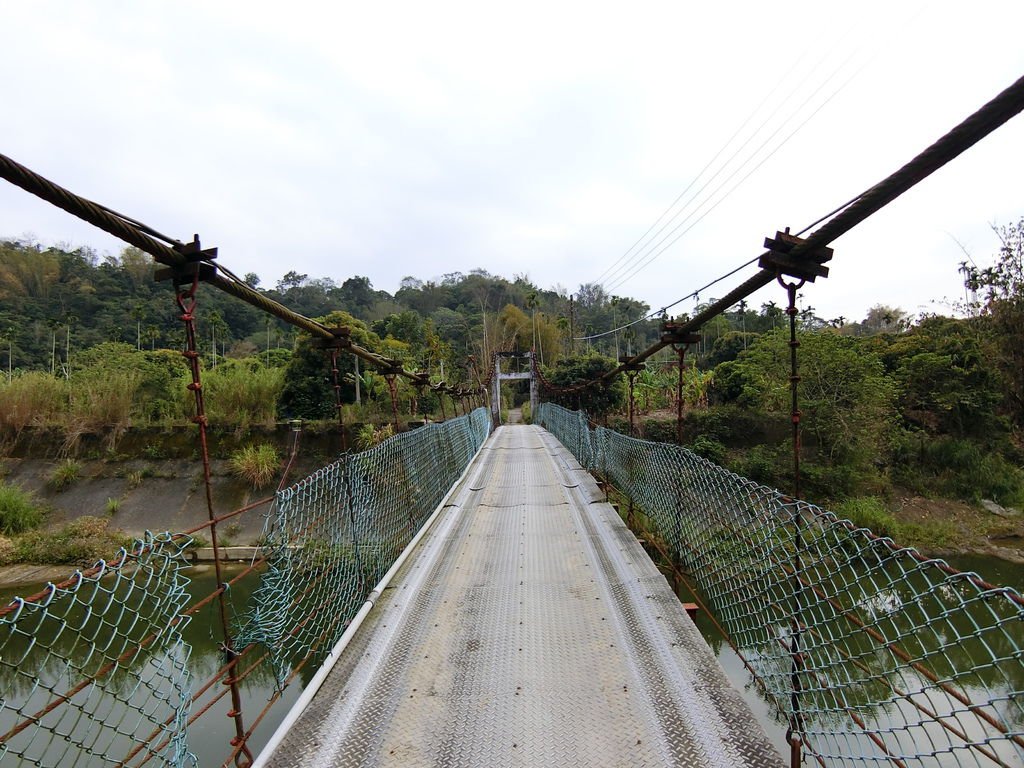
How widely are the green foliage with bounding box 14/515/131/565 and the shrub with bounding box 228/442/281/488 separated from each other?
1901 mm

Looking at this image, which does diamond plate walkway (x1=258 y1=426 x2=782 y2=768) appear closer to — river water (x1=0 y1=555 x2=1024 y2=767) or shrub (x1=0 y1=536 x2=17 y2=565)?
river water (x1=0 y1=555 x2=1024 y2=767)

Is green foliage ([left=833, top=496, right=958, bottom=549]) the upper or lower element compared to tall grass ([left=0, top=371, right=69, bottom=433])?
lower

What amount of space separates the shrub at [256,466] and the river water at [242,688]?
2.61 m

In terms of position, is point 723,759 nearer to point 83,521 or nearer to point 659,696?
point 659,696

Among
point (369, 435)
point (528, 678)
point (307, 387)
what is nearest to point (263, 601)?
point (528, 678)

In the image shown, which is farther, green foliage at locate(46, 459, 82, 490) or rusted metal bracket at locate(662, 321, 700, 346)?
green foliage at locate(46, 459, 82, 490)

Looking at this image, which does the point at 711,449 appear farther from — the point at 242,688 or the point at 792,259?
the point at 792,259

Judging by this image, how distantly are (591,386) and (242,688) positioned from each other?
9571 mm

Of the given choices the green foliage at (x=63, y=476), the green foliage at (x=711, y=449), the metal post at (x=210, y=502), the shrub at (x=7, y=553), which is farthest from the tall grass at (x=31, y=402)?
the green foliage at (x=711, y=449)

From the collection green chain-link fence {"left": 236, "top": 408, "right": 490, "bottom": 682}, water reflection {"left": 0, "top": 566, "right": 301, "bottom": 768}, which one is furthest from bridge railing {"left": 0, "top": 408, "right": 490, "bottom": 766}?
water reflection {"left": 0, "top": 566, "right": 301, "bottom": 768}

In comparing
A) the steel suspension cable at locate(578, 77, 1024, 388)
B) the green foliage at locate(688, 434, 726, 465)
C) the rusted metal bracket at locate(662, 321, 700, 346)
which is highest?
the steel suspension cable at locate(578, 77, 1024, 388)

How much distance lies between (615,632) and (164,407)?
11953 mm

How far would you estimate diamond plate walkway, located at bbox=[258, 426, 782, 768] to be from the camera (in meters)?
1.13

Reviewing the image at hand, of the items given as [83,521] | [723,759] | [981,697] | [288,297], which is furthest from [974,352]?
[288,297]
